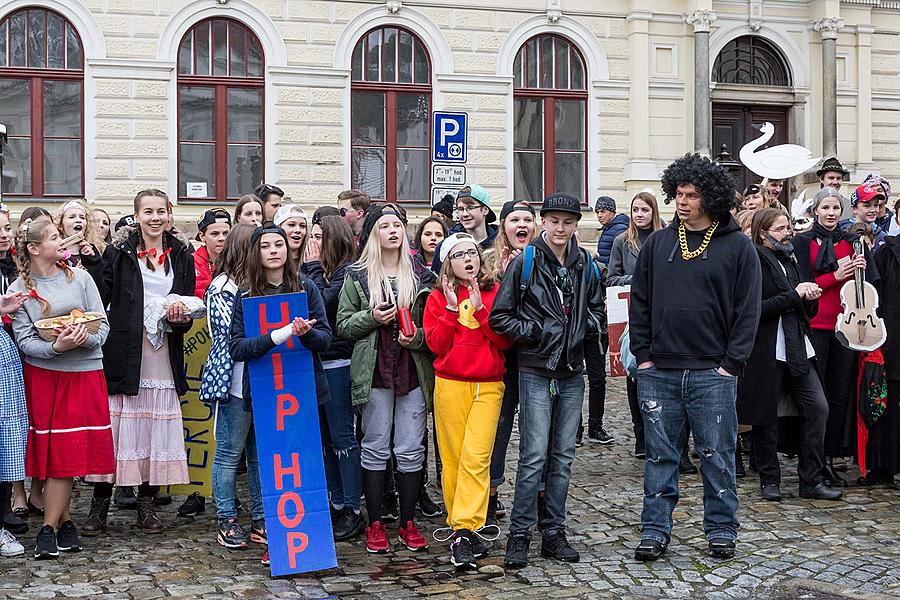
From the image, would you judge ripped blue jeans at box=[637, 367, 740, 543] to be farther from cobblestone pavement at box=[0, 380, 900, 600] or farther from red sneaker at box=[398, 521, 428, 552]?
red sneaker at box=[398, 521, 428, 552]

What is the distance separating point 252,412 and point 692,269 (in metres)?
2.54

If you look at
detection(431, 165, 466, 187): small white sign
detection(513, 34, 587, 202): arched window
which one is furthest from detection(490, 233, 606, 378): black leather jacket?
detection(513, 34, 587, 202): arched window

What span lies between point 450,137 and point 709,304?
5723 mm

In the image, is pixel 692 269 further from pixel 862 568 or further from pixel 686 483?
pixel 686 483

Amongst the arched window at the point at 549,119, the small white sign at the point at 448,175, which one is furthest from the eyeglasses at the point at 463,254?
the arched window at the point at 549,119

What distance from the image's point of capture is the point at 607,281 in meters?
9.34

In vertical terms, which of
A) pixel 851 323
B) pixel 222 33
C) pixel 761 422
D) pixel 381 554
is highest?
pixel 222 33

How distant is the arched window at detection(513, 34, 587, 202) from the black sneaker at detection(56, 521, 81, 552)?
13315mm

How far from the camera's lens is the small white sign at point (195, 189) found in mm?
17859

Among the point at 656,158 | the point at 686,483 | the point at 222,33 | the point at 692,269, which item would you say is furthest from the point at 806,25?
the point at 692,269

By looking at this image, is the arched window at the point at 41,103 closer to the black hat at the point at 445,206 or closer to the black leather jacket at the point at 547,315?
the black hat at the point at 445,206

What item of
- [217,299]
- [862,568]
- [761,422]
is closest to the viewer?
[862,568]

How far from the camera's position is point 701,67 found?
758 inches

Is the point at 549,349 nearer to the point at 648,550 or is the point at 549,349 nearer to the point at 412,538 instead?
the point at 648,550
